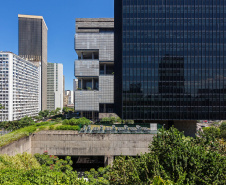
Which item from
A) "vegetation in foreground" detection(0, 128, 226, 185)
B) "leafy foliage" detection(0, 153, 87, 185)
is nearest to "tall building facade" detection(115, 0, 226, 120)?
"leafy foliage" detection(0, 153, 87, 185)

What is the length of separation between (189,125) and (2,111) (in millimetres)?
111663

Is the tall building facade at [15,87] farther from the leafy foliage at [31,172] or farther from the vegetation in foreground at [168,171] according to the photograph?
the vegetation in foreground at [168,171]

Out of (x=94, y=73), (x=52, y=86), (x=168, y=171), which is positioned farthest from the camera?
(x=52, y=86)

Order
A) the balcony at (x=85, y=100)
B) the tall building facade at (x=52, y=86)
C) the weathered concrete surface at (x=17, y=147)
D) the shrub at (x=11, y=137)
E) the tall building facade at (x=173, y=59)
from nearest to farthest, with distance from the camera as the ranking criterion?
the weathered concrete surface at (x=17, y=147), the shrub at (x=11, y=137), the tall building facade at (x=173, y=59), the balcony at (x=85, y=100), the tall building facade at (x=52, y=86)

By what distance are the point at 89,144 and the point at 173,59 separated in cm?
4360

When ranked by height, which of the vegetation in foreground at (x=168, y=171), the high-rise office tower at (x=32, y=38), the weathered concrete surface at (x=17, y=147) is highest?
the high-rise office tower at (x=32, y=38)

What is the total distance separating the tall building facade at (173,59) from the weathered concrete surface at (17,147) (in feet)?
106

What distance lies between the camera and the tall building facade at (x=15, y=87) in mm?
94500

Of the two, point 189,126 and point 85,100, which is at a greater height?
point 85,100

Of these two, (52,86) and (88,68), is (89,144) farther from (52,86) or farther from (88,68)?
(52,86)

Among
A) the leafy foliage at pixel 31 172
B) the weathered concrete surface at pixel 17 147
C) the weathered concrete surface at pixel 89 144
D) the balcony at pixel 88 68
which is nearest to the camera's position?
the leafy foliage at pixel 31 172

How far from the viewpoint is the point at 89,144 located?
101ft

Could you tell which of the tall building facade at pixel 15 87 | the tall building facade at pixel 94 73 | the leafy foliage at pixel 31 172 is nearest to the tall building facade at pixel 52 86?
the tall building facade at pixel 15 87

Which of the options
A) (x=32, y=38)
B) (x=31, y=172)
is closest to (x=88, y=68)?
(x=31, y=172)
